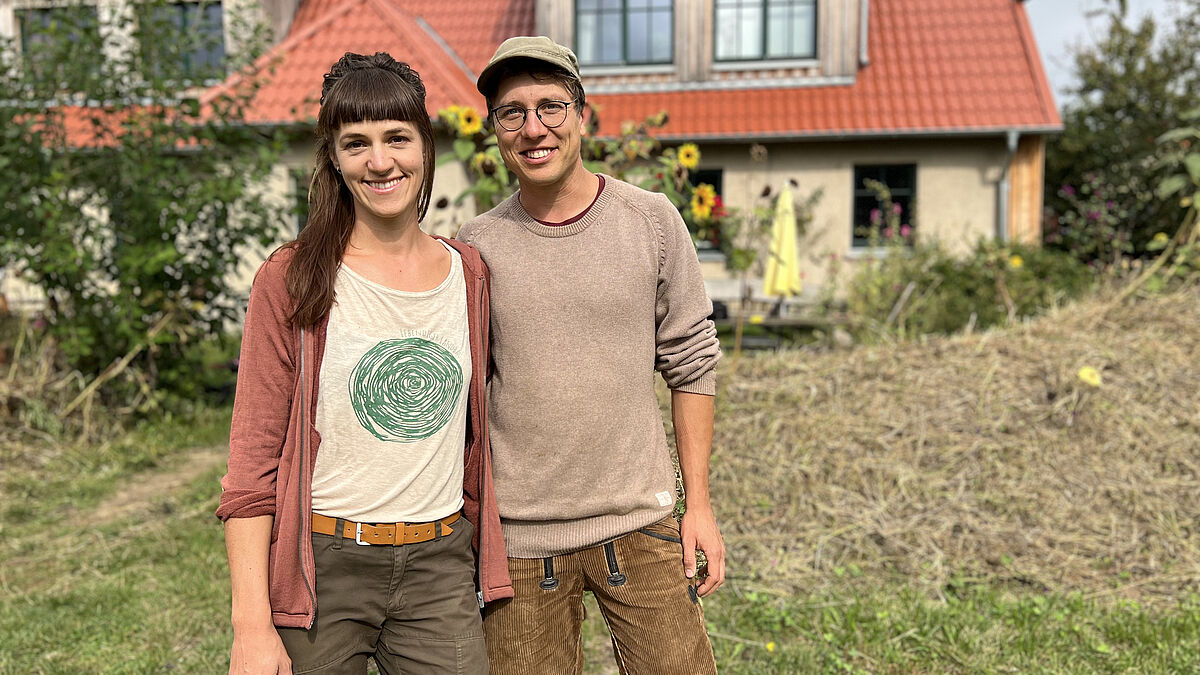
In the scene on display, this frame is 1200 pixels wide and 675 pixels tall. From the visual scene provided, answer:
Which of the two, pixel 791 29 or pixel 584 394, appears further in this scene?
pixel 791 29

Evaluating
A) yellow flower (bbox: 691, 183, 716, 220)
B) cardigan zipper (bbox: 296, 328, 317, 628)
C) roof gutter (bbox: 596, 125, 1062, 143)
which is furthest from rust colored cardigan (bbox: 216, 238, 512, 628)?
roof gutter (bbox: 596, 125, 1062, 143)

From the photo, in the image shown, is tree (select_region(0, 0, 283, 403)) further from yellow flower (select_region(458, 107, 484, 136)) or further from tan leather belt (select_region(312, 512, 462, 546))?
tan leather belt (select_region(312, 512, 462, 546))

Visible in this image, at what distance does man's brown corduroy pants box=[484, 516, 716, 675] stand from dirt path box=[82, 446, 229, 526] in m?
3.95

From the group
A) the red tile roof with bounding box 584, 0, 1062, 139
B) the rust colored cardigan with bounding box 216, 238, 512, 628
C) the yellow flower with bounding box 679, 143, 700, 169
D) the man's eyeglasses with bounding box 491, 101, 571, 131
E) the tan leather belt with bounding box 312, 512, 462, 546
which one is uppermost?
the red tile roof with bounding box 584, 0, 1062, 139

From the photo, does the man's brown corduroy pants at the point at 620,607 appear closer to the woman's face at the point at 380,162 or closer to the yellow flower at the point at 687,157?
the woman's face at the point at 380,162

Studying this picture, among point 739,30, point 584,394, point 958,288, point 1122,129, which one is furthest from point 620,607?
point 1122,129

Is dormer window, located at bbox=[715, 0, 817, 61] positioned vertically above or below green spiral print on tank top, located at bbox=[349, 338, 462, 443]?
above

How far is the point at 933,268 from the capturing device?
8.91 metres

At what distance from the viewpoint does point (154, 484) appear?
18.4ft

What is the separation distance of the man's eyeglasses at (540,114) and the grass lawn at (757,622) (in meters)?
2.17

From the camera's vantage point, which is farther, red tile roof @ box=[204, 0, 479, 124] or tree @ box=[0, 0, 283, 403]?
red tile roof @ box=[204, 0, 479, 124]

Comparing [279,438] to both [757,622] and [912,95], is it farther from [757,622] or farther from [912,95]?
[912,95]

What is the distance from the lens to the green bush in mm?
7836

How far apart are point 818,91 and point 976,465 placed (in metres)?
9.07
